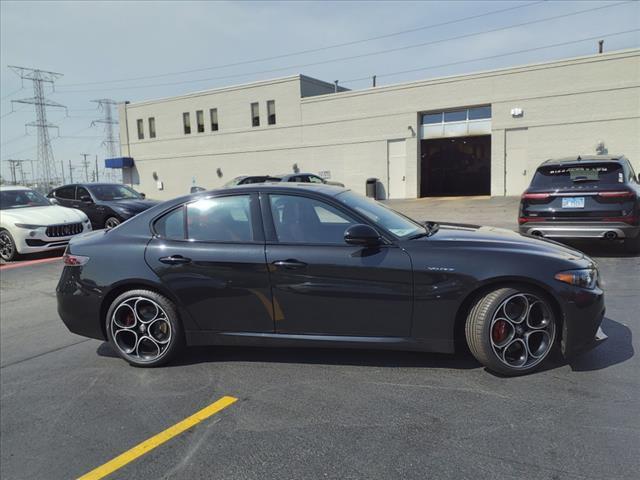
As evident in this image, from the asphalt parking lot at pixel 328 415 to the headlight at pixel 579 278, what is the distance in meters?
0.65

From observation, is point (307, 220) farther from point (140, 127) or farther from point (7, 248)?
point (140, 127)

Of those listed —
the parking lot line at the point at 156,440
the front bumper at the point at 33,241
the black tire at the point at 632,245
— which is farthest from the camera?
the front bumper at the point at 33,241

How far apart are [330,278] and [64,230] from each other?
9104 millimetres

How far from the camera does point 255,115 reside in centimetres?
3203

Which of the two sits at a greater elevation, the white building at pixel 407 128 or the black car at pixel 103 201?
the white building at pixel 407 128

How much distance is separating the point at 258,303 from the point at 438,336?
1419mm

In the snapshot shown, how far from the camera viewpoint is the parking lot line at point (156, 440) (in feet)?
9.51

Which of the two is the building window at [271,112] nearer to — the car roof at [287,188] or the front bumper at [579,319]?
the car roof at [287,188]

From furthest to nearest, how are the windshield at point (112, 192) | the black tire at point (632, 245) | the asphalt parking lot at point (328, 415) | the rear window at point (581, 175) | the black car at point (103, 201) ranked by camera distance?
the windshield at point (112, 192), the black car at point (103, 201), the black tire at point (632, 245), the rear window at point (581, 175), the asphalt parking lot at point (328, 415)

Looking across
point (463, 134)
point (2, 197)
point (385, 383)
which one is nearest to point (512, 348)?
point (385, 383)

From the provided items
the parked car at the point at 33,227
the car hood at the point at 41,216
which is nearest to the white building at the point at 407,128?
the car hood at the point at 41,216

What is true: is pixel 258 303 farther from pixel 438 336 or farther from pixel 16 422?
pixel 16 422

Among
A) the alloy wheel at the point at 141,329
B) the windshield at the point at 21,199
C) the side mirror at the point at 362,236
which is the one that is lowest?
the alloy wheel at the point at 141,329

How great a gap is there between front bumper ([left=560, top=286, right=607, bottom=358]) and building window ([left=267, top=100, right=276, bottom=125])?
29100mm
